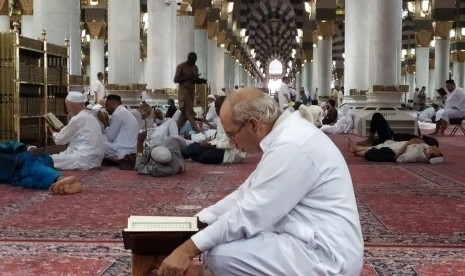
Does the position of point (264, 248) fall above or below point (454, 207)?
above

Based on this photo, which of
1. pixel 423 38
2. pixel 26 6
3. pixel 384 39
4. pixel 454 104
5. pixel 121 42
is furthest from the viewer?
pixel 423 38

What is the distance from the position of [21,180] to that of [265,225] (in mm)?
3654

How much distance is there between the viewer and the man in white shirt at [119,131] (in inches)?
280

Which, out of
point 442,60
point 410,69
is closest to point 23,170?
point 442,60

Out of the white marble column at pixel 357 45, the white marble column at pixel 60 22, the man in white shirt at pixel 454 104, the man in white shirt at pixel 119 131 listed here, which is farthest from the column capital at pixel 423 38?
the man in white shirt at pixel 119 131

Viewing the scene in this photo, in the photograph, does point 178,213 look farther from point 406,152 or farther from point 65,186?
point 406,152

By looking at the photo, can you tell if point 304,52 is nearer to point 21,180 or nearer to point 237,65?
point 237,65

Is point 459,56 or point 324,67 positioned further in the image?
point 459,56

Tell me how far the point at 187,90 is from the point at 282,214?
7.80 metres

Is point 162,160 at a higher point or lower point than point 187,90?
lower

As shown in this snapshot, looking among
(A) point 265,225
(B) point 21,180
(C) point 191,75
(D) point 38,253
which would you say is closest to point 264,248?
(A) point 265,225

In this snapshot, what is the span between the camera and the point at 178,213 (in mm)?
4230

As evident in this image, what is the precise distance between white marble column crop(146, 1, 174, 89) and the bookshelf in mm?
5809

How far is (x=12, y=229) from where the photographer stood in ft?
12.2
